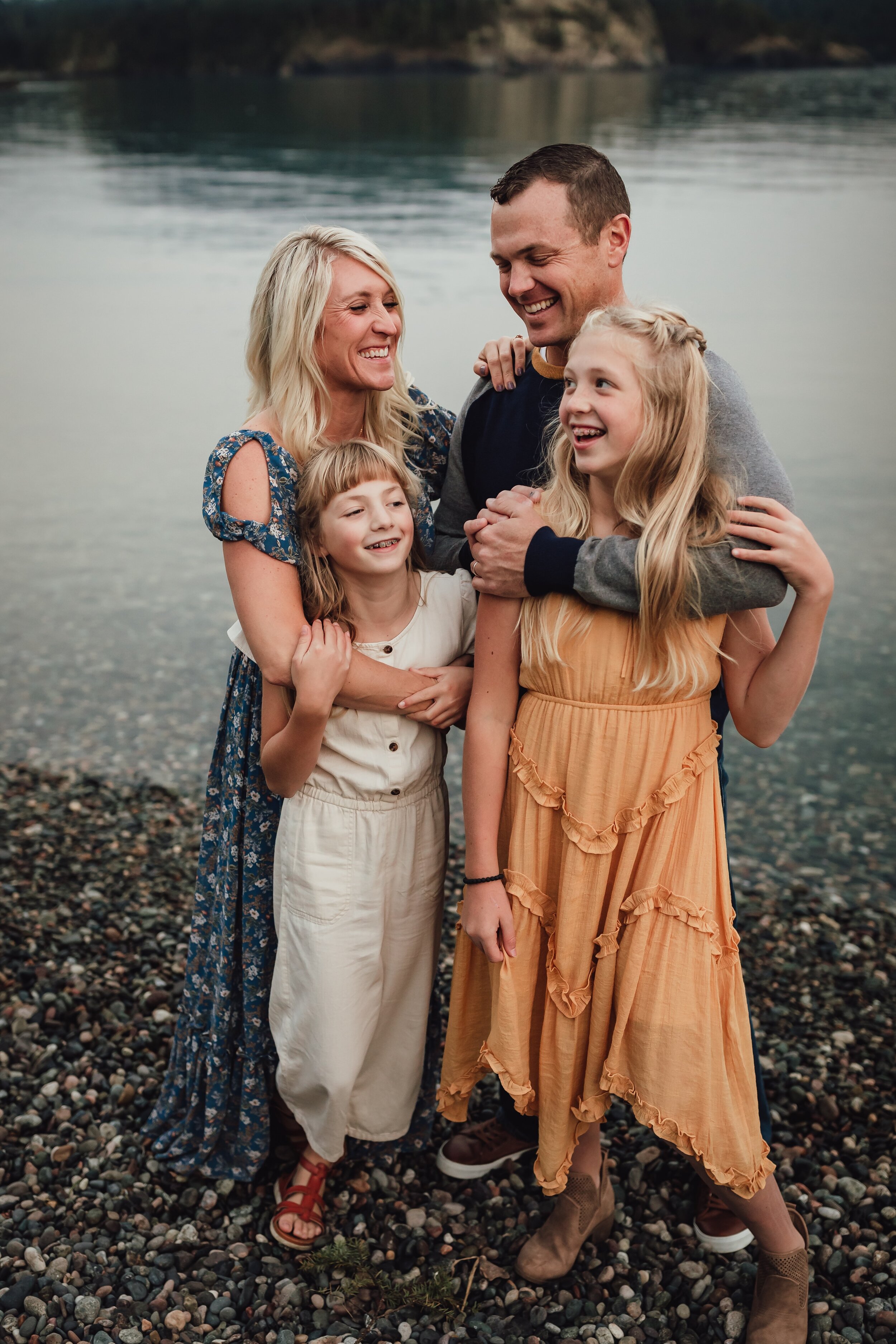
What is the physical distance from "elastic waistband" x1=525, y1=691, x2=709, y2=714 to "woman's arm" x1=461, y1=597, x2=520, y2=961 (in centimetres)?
12

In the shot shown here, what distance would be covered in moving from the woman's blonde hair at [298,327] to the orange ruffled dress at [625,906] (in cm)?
81

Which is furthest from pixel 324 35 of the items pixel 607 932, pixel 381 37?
pixel 607 932

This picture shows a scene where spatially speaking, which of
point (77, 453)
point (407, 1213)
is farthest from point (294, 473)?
point (77, 453)

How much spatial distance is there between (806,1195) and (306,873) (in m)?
1.82

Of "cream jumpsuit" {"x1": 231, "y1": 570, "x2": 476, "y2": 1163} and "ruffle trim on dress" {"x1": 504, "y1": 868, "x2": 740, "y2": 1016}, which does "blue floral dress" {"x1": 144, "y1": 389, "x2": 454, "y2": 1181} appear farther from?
"ruffle trim on dress" {"x1": 504, "y1": 868, "x2": 740, "y2": 1016}

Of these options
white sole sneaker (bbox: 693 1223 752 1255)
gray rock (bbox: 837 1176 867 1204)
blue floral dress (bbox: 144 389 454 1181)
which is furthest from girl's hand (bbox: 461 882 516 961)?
gray rock (bbox: 837 1176 867 1204)

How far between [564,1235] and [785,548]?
1.92m

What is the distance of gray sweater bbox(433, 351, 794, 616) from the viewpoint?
7.54 ft

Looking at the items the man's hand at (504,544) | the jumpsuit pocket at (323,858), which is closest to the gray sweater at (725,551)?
the man's hand at (504,544)

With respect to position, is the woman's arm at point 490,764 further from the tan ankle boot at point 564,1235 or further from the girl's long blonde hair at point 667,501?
the tan ankle boot at point 564,1235

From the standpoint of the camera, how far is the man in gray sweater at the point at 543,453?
7.63ft

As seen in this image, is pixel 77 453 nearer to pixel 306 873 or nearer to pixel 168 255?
pixel 306 873

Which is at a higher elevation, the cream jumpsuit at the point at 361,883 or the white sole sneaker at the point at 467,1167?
the cream jumpsuit at the point at 361,883

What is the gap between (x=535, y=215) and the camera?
8.99 feet
